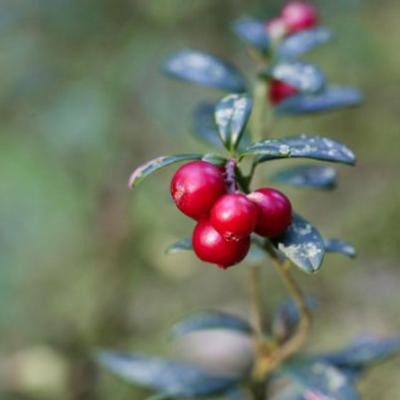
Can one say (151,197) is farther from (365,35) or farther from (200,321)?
(200,321)

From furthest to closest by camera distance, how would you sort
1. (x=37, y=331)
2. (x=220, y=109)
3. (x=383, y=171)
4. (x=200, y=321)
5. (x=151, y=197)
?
1. (x=383, y=171)
2. (x=151, y=197)
3. (x=37, y=331)
4. (x=200, y=321)
5. (x=220, y=109)

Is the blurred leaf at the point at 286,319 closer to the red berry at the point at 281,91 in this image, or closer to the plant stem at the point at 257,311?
the plant stem at the point at 257,311

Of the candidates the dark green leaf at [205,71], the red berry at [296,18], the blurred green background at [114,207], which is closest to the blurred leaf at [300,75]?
the dark green leaf at [205,71]

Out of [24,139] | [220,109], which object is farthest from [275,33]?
[24,139]

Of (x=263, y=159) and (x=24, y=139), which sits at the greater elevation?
(x=263, y=159)

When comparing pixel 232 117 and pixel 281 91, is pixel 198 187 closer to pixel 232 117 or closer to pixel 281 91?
pixel 232 117

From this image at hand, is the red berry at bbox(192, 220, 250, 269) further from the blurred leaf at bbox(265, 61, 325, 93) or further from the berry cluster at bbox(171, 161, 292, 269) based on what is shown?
the blurred leaf at bbox(265, 61, 325, 93)

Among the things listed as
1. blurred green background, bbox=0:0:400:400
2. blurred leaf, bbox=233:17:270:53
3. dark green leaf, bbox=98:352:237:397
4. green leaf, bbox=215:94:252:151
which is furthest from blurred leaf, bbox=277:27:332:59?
blurred green background, bbox=0:0:400:400

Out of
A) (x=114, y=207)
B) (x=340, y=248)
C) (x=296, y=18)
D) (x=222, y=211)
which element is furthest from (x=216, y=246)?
(x=114, y=207)
